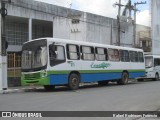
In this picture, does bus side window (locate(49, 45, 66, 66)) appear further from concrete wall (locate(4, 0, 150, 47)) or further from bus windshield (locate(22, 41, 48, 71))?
concrete wall (locate(4, 0, 150, 47))

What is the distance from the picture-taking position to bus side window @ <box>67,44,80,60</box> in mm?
22573

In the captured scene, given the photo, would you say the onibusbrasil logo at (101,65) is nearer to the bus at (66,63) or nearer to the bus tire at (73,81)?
the bus at (66,63)

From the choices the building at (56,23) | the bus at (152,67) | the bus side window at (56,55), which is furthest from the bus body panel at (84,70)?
the building at (56,23)

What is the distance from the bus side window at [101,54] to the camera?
25.4 m

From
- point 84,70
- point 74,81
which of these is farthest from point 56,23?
point 74,81

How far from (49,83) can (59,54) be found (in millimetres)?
1869

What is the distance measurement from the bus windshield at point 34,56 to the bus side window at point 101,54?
5068 millimetres

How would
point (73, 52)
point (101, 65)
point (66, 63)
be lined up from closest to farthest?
point (66, 63) → point (73, 52) → point (101, 65)

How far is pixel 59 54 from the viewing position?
21.8m

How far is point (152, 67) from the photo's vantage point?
3703cm

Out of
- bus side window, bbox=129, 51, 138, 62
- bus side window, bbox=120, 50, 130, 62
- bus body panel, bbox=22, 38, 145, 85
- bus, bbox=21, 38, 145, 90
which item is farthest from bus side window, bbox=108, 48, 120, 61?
bus side window, bbox=129, 51, 138, 62

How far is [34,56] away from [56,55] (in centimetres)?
123

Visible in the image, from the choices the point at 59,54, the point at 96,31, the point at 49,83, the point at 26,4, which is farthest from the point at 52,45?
the point at 96,31

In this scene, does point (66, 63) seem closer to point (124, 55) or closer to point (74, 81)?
point (74, 81)
